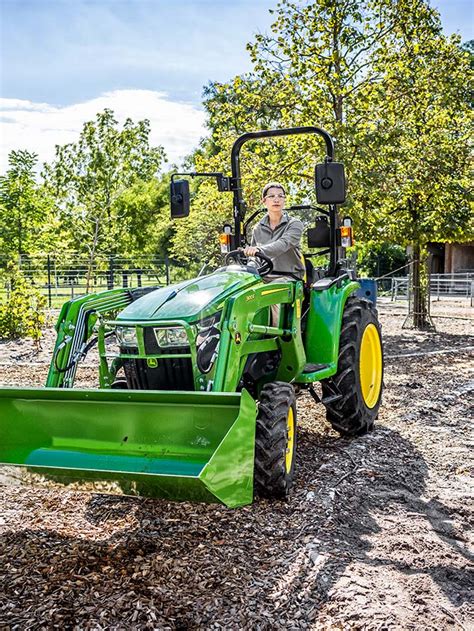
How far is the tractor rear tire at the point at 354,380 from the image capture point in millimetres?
5848

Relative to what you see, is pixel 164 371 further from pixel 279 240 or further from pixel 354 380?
pixel 354 380

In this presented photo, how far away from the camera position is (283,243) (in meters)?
5.44

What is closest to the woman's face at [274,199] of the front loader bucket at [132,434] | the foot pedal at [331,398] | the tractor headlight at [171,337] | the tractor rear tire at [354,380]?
the tractor rear tire at [354,380]

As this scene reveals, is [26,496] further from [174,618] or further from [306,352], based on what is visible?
[306,352]

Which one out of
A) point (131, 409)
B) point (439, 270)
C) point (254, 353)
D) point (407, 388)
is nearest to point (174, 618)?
point (131, 409)

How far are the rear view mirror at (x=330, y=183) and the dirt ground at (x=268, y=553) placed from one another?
1950 millimetres

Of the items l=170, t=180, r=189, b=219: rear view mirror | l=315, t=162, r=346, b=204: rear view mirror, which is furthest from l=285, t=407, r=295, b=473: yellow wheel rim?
l=170, t=180, r=189, b=219: rear view mirror

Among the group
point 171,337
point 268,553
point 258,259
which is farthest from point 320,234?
point 268,553

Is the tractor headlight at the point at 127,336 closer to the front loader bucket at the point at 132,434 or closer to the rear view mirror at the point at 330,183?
the front loader bucket at the point at 132,434

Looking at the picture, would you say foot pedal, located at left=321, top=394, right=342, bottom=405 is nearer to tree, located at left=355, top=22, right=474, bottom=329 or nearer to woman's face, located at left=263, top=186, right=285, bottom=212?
woman's face, located at left=263, top=186, right=285, bottom=212

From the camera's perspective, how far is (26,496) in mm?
4754

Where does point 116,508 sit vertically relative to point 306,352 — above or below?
below

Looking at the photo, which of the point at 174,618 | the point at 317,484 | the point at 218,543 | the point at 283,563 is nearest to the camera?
the point at 174,618

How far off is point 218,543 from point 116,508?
0.86 metres
